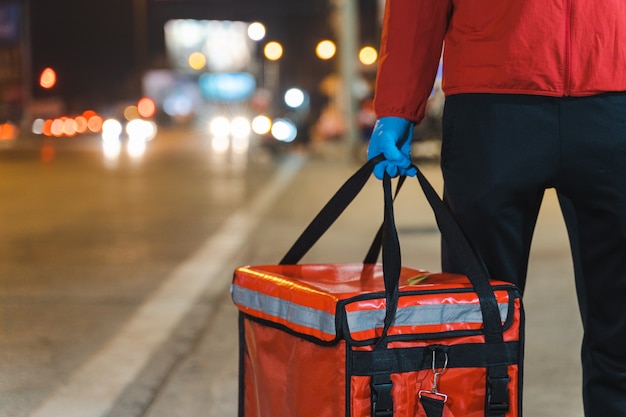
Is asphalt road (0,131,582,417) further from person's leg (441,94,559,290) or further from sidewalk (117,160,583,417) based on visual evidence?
person's leg (441,94,559,290)

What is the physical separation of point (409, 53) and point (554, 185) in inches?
18.5

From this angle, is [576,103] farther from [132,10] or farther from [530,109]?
[132,10]

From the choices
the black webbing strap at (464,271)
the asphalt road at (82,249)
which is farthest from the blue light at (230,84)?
the black webbing strap at (464,271)

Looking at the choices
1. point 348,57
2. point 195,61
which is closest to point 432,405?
point 348,57

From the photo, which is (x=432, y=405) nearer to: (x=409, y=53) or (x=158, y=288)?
(x=409, y=53)

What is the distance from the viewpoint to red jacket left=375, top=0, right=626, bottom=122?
7.98ft

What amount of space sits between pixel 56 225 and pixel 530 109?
8011 millimetres

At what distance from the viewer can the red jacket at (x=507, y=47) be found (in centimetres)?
243

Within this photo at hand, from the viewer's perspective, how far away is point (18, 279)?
6645 mm

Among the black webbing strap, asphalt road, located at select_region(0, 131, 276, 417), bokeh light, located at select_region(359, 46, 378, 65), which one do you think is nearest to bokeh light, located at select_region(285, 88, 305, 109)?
bokeh light, located at select_region(359, 46, 378, 65)

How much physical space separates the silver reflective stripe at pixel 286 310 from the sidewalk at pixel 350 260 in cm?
113

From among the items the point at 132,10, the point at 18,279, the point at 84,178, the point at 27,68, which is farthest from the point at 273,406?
the point at 132,10

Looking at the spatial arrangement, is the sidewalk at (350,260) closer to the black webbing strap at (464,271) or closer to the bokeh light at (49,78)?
the black webbing strap at (464,271)

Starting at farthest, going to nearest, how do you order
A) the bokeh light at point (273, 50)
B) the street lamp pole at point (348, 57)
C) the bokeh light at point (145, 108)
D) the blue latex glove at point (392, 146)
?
the bokeh light at point (145, 108) → the bokeh light at point (273, 50) → the street lamp pole at point (348, 57) → the blue latex glove at point (392, 146)
